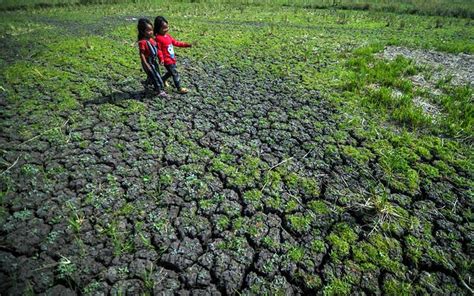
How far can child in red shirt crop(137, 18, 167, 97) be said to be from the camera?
5.29m

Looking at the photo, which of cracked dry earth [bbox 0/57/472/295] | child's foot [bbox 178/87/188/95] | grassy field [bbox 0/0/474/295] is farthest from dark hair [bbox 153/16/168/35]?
cracked dry earth [bbox 0/57/472/295]

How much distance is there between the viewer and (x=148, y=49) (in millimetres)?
5516

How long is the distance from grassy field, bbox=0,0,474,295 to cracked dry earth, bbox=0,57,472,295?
2 centimetres

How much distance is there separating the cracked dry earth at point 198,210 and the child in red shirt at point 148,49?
0.93m

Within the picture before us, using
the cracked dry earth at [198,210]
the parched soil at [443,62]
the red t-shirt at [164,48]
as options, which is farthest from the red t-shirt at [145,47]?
the parched soil at [443,62]

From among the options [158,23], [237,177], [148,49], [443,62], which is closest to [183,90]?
[148,49]

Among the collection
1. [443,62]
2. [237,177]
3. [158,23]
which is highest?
[158,23]

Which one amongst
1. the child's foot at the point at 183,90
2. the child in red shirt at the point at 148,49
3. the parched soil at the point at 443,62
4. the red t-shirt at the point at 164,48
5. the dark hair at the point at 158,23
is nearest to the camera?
the child in red shirt at the point at 148,49

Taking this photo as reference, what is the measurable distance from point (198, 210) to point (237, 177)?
86cm

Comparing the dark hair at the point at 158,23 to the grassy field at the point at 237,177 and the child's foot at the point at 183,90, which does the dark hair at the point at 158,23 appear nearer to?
the child's foot at the point at 183,90

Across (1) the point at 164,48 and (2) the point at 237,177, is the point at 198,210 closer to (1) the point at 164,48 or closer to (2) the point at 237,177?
(2) the point at 237,177

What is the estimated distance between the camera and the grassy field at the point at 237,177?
2811 mm

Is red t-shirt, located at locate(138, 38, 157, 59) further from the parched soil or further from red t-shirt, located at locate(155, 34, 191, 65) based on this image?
the parched soil

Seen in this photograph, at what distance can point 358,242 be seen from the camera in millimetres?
3160
